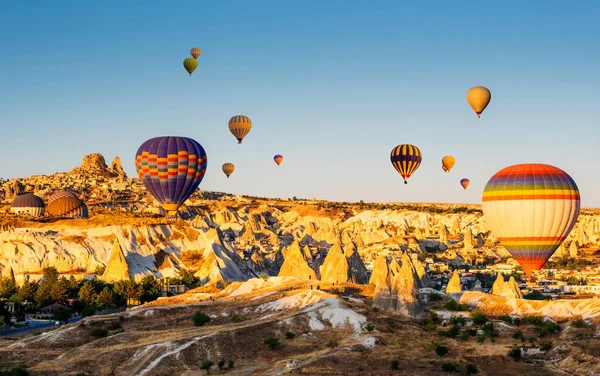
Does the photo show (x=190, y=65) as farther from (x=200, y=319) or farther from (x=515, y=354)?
(x=515, y=354)

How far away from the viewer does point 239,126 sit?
448ft

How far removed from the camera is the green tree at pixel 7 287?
104256 mm

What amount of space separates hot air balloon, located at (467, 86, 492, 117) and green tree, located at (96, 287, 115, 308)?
50.5m

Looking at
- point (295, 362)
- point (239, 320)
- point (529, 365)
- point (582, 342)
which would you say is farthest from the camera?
point (239, 320)

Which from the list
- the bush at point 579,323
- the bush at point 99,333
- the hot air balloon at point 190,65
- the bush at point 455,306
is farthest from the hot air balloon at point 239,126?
the bush at point 579,323

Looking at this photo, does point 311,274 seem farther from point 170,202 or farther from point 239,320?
point 239,320

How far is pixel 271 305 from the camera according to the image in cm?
7756

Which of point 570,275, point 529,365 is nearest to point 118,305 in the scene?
point 529,365

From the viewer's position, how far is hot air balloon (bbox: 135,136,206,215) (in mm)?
115000

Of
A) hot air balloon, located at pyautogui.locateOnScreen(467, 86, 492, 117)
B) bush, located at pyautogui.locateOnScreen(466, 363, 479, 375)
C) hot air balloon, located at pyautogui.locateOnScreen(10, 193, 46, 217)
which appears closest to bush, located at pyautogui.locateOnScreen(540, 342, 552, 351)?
bush, located at pyautogui.locateOnScreen(466, 363, 479, 375)

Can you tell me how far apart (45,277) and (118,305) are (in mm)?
18246

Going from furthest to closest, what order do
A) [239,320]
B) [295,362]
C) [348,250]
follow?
1. [348,250]
2. [239,320]
3. [295,362]

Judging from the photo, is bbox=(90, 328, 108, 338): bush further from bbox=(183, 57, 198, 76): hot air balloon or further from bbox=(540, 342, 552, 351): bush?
bbox=(183, 57, 198, 76): hot air balloon

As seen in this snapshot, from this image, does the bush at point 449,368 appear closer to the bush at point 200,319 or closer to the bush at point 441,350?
the bush at point 441,350
